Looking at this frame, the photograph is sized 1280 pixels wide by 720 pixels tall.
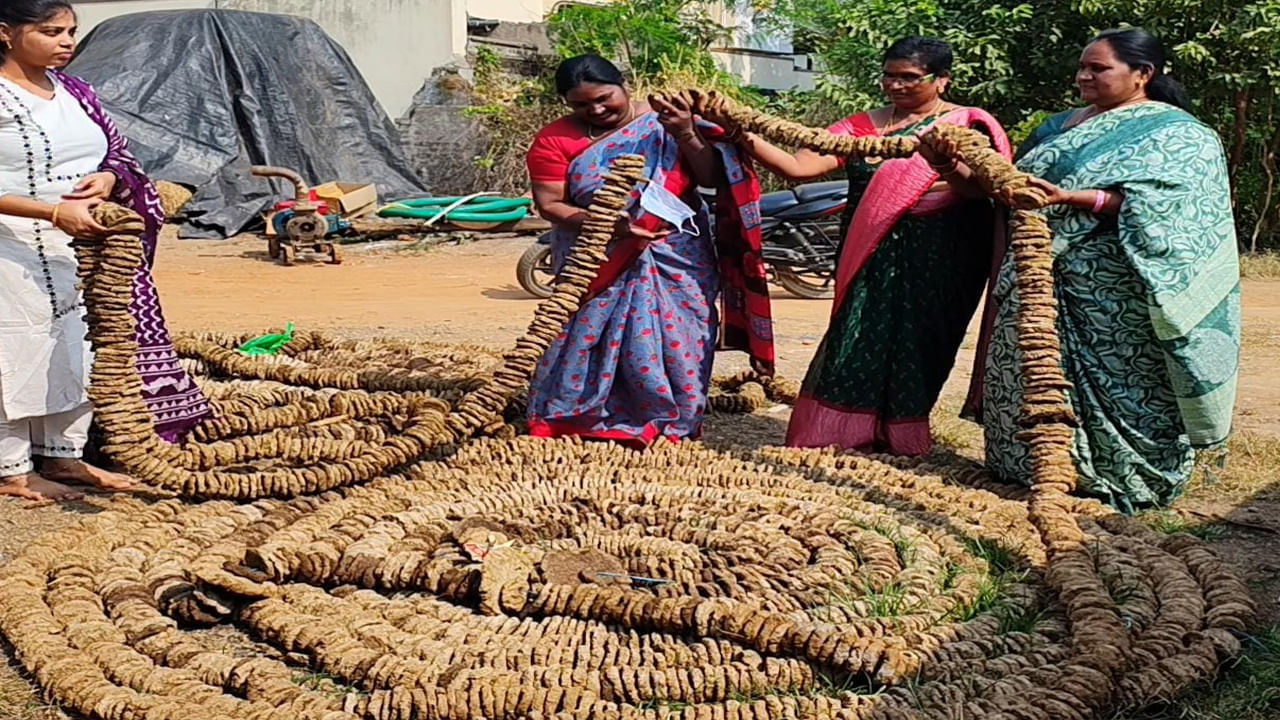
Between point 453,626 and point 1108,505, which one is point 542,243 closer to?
point 1108,505

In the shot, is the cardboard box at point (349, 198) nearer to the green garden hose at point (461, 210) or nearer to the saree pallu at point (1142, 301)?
the green garden hose at point (461, 210)

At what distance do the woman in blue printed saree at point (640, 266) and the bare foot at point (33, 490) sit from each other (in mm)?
1734

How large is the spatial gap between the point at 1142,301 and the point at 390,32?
46.4 feet

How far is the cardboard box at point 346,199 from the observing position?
44.4 feet

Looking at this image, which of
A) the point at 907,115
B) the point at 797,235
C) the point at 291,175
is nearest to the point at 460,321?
the point at 797,235

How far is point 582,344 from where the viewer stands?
5.07 metres

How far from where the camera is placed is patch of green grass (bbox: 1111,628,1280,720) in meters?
3.04

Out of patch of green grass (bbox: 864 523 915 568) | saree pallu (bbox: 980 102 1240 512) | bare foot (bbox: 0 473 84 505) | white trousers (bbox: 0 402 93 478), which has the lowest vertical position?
bare foot (bbox: 0 473 84 505)

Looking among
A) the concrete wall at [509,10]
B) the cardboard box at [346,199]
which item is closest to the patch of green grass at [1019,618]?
the cardboard box at [346,199]

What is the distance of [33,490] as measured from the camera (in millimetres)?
4590

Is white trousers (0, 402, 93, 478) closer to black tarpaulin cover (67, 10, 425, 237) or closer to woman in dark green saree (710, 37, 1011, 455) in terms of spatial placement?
woman in dark green saree (710, 37, 1011, 455)

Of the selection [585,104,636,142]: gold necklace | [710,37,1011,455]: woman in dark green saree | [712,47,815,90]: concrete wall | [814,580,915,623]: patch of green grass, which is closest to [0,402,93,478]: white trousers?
[585,104,636,142]: gold necklace

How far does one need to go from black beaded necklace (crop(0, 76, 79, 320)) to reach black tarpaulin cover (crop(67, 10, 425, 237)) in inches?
388

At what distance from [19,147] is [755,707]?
309 centimetres
